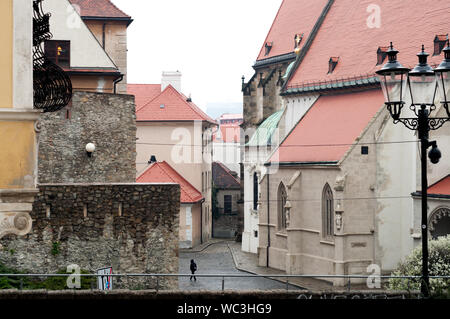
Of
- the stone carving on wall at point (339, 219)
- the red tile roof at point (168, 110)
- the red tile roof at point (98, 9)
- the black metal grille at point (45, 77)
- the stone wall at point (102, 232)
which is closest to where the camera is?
the black metal grille at point (45, 77)

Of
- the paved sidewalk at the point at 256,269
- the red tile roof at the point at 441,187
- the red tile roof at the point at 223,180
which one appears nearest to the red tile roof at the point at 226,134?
the red tile roof at the point at 223,180

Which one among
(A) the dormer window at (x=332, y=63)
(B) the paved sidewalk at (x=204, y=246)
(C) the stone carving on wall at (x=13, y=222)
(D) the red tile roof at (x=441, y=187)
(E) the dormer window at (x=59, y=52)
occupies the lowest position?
(B) the paved sidewalk at (x=204, y=246)

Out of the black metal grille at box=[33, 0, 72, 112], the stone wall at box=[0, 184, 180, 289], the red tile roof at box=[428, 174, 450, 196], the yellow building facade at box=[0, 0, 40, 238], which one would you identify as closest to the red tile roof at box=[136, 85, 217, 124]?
the red tile roof at box=[428, 174, 450, 196]

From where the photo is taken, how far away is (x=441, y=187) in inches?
1313

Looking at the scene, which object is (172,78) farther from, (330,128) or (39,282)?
(39,282)

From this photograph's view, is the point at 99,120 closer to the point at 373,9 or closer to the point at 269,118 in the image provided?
the point at 373,9

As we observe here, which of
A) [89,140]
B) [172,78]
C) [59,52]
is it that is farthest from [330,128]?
[172,78]

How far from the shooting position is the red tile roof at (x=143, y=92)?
66.1 metres

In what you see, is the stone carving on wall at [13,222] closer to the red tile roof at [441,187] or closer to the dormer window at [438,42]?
the red tile roof at [441,187]

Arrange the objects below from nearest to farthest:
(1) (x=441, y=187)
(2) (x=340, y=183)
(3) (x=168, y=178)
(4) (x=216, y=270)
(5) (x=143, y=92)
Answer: (1) (x=441, y=187) < (2) (x=340, y=183) < (4) (x=216, y=270) < (3) (x=168, y=178) < (5) (x=143, y=92)

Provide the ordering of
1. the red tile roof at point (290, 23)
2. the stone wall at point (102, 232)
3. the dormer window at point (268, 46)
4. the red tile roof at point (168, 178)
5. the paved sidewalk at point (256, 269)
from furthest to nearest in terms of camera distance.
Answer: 1. the dormer window at point (268, 46)
2. the red tile roof at point (168, 178)
3. the red tile roof at point (290, 23)
4. the paved sidewalk at point (256, 269)
5. the stone wall at point (102, 232)

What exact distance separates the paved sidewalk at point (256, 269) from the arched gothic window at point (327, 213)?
232 cm

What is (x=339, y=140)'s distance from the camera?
130ft

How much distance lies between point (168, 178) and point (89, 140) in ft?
94.4
